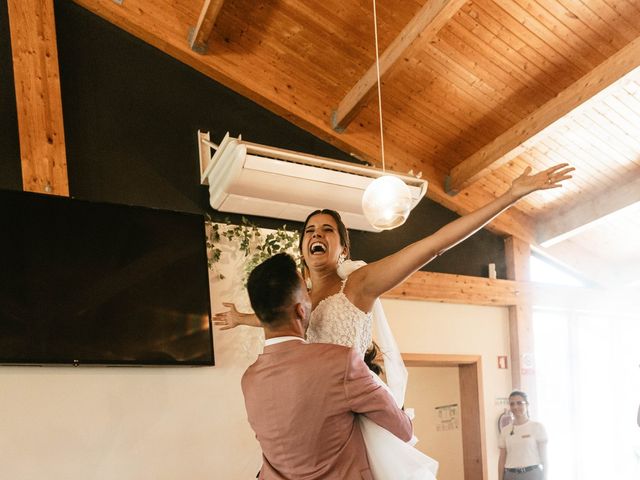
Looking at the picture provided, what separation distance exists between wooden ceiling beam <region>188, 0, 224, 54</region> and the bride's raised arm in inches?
137

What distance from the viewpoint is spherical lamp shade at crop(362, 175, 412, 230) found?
3523 millimetres

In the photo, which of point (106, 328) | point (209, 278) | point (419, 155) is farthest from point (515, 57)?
point (106, 328)

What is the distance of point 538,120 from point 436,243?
4.08 metres

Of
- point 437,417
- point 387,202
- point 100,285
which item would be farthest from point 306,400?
point 437,417

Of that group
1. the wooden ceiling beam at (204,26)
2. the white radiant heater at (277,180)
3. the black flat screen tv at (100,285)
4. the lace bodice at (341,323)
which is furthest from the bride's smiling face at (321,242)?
the wooden ceiling beam at (204,26)

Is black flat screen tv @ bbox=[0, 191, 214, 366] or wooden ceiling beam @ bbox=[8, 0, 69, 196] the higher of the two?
wooden ceiling beam @ bbox=[8, 0, 69, 196]

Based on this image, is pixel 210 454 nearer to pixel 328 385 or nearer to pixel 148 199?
pixel 148 199

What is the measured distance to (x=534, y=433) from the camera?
553 centimetres

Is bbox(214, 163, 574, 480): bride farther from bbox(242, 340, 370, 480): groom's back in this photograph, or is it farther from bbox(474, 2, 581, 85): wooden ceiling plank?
bbox(474, 2, 581, 85): wooden ceiling plank

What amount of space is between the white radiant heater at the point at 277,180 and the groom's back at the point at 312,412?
10.2 feet

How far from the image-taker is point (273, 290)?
1686mm

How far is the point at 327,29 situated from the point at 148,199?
1972 mm

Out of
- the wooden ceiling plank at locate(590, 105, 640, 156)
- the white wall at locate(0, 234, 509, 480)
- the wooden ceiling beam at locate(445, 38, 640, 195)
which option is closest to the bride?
the white wall at locate(0, 234, 509, 480)

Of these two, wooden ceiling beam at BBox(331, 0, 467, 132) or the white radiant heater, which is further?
the white radiant heater
